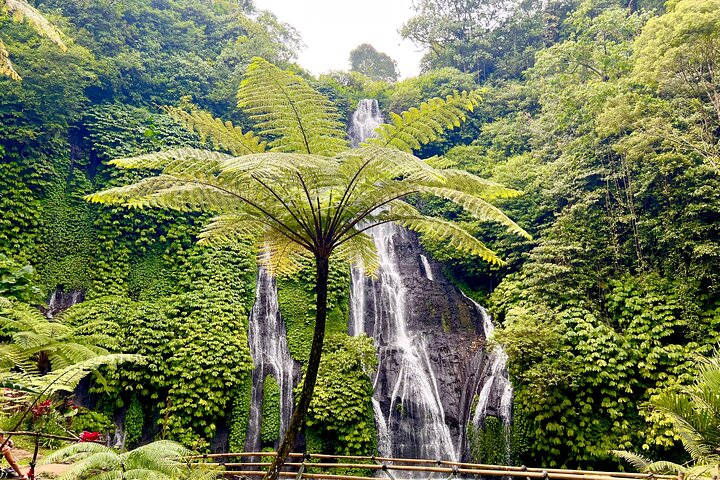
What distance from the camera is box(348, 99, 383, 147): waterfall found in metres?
15.8

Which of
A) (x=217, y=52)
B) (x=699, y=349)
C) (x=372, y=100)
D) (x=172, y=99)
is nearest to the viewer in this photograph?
(x=699, y=349)

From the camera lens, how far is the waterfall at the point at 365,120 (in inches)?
622

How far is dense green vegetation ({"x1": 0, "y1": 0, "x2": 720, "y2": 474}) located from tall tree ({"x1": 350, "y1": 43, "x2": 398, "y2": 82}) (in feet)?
49.0

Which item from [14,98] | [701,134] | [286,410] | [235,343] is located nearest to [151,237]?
[235,343]

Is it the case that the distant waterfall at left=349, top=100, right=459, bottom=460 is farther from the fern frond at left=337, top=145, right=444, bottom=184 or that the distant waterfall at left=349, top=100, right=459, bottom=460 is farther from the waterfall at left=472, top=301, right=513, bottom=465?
the fern frond at left=337, top=145, right=444, bottom=184

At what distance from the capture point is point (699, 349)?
19.9 ft

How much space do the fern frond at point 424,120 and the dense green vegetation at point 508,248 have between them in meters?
2.17

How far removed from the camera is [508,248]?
33.5ft

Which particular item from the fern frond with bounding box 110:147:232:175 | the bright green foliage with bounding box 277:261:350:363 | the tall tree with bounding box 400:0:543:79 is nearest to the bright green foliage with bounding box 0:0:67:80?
the fern frond with bounding box 110:147:232:175

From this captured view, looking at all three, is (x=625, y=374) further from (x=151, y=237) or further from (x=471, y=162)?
(x=151, y=237)

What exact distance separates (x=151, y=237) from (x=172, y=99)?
18.4ft

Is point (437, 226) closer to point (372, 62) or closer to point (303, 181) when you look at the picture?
point (303, 181)

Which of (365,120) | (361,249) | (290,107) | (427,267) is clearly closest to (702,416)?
(361,249)

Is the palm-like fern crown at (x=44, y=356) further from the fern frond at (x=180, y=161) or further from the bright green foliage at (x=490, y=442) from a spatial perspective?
the bright green foliage at (x=490, y=442)
